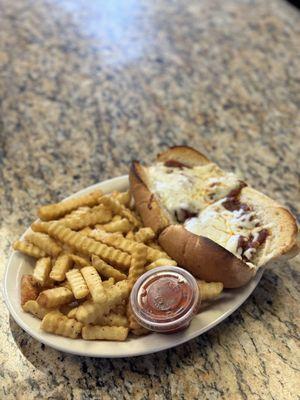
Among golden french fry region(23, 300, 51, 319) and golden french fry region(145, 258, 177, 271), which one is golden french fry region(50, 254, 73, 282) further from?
golden french fry region(145, 258, 177, 271)

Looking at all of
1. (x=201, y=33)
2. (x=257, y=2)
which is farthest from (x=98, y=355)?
(x=257, y=2)

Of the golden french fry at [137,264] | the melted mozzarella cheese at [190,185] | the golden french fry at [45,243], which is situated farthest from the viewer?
the melted mozzarella cheese at [190,185]

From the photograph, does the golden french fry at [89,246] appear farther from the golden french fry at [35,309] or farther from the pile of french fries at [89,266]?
the golden french fry at [35,309]

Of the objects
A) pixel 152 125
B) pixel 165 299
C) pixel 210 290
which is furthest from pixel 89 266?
pixel 152 125

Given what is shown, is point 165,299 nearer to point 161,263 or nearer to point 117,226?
point 161,263

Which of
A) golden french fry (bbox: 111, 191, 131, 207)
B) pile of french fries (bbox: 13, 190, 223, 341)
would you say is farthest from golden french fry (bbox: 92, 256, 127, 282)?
golden french fry (bbox: 111, 191, 131, 207)

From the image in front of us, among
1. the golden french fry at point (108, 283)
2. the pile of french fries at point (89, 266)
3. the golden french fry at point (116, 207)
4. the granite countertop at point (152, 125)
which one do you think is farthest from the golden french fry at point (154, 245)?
the granite countertop at point (152, 125)

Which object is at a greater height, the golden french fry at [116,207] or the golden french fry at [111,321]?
the golden french fry at [116,207]
